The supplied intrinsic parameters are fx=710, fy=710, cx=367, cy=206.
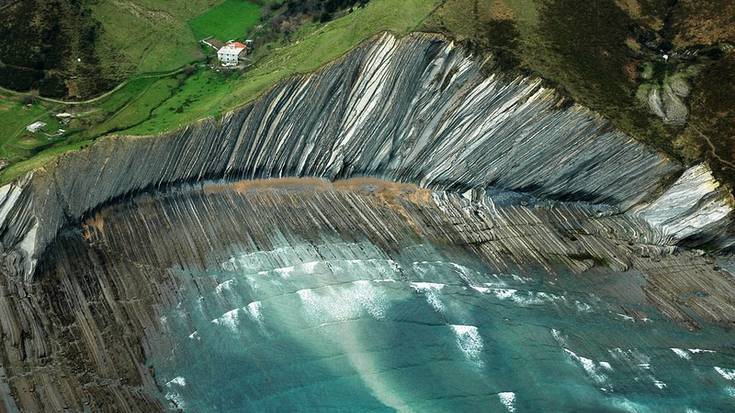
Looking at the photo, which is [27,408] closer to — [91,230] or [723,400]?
[91,230]

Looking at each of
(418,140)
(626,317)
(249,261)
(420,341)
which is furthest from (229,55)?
(626,317)

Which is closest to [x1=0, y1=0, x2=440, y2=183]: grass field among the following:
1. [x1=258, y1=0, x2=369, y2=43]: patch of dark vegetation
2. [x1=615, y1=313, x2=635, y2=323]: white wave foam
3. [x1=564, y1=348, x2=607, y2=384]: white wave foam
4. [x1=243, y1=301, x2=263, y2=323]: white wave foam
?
[x1=258, y1=0, x2=369, y2=43]: patch of dark vegetation

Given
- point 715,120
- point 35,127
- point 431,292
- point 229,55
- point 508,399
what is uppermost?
point 229,55

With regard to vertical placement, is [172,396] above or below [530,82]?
below

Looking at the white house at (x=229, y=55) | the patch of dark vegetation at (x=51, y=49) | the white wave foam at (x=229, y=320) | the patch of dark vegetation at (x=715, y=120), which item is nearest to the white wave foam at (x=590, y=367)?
the patch of dark vegetation at (x=715, y=120)

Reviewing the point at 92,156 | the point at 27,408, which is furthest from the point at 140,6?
the point at 27,408

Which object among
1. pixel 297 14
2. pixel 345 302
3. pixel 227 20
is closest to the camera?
pixel 345 302

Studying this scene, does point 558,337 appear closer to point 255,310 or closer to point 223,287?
point 255,310

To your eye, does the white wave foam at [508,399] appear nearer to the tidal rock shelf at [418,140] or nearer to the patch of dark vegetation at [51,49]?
the tidal rock shelf at [418,140]
